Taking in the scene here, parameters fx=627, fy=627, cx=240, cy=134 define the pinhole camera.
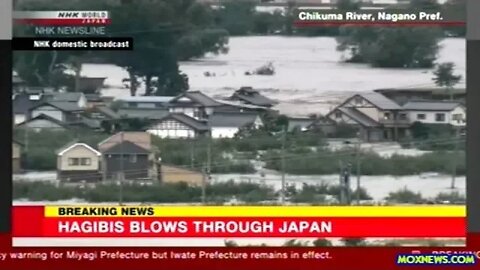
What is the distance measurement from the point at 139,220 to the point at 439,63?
6.26 ft

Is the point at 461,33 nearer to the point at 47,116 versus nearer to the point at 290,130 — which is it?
the point at 290,130

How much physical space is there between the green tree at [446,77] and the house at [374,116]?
0.26 metres

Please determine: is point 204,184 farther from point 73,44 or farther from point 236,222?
point 73,44

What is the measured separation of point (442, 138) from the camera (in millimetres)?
3496

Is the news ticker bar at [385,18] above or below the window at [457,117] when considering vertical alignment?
above

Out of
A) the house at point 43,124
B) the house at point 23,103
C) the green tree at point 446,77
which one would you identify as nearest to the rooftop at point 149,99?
the house at point 43,124

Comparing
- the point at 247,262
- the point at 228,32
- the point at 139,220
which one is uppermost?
the point at 228,32

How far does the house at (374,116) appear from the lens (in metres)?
3.51

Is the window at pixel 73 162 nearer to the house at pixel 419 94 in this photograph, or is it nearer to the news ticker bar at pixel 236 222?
the news ticker bar at pixel 236 222

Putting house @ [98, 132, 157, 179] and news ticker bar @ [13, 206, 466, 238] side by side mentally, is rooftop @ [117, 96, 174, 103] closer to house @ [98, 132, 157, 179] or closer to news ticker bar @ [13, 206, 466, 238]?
house @ [98, 132, 157, 179]

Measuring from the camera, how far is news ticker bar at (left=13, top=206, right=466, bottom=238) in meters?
3.51

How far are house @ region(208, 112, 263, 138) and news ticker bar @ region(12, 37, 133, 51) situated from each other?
0.63 metres

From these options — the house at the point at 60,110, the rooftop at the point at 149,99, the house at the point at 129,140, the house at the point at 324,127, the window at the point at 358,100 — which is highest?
the rooftop at the point at 149,99

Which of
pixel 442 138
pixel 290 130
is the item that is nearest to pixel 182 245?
pixel 290 130
